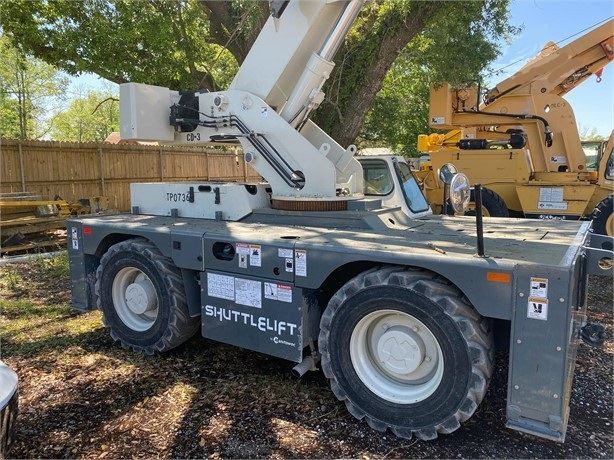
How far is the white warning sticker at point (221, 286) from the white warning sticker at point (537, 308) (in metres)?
2.18

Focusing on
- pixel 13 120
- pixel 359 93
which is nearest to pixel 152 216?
pixel 359 93

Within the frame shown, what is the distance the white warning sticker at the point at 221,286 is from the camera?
3.82m

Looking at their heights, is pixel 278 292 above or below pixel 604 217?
below

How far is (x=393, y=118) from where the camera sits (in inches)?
755

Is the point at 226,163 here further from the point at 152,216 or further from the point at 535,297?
the point at 535,297

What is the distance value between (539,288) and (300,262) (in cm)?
155

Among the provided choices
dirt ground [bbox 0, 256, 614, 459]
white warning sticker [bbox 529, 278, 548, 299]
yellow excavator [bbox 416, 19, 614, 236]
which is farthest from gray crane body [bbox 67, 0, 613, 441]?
yellow excavator [bbox 416, 19, 614, 236]

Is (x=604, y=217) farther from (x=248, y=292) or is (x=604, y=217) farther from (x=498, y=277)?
(x=248, y=292)

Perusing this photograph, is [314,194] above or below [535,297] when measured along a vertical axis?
above

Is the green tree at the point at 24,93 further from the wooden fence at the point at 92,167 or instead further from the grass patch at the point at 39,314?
the grass patch at the point at 39,314

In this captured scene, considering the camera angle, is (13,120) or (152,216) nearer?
(152,216)

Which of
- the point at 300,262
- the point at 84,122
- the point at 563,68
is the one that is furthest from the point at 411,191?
the point at 84,122

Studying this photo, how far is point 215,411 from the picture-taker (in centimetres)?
346

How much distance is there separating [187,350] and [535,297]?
3.28 metres
